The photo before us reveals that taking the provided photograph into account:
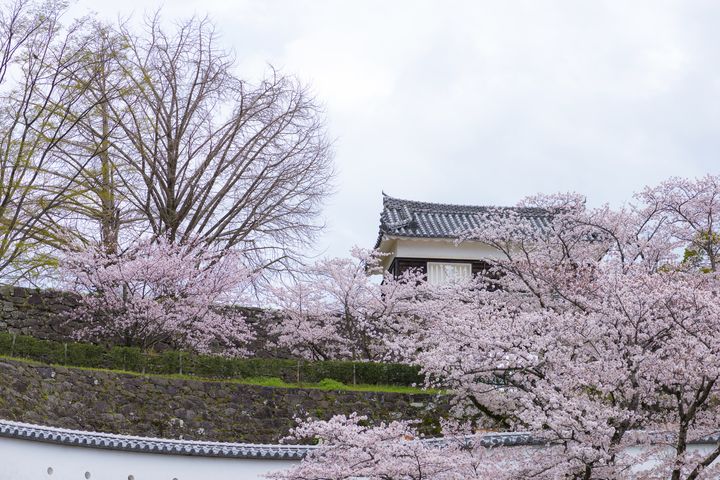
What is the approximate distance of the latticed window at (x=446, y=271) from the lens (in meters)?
21.1

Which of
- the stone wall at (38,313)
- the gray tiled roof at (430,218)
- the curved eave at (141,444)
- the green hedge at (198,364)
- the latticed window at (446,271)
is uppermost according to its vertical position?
the gray tiled roof at (430,218)

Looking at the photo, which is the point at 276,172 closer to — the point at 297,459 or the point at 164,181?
the point at 164,181

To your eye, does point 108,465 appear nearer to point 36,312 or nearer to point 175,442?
point 175,442

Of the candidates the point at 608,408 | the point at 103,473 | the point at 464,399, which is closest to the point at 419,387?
the point at 464,399

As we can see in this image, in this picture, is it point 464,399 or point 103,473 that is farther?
point 464,399

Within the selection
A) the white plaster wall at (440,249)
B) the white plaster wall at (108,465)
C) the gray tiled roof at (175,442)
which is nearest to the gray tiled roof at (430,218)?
the white plaster wall at (440,249)

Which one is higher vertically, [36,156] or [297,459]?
[36,156]

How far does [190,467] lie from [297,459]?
1.52 m

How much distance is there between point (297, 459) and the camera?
13.1 metres

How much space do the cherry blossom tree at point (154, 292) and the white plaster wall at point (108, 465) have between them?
466 centimetres

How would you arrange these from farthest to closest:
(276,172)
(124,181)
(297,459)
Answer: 1. (276,172)
2. (124,181)
3. (297,459)

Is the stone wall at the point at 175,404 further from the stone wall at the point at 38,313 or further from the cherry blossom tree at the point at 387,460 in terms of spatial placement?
the cherry blossom tree at the point at 387,460

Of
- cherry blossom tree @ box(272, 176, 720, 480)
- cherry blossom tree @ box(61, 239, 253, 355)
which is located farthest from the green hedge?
cherry blossom tree @ box(272, 176, 720, 480)

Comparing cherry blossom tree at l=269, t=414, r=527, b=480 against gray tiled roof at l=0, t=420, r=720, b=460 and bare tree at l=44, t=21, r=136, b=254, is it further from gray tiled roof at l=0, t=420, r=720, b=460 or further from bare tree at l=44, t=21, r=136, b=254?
bare tree at l=44, t=21, r=136, b=254
